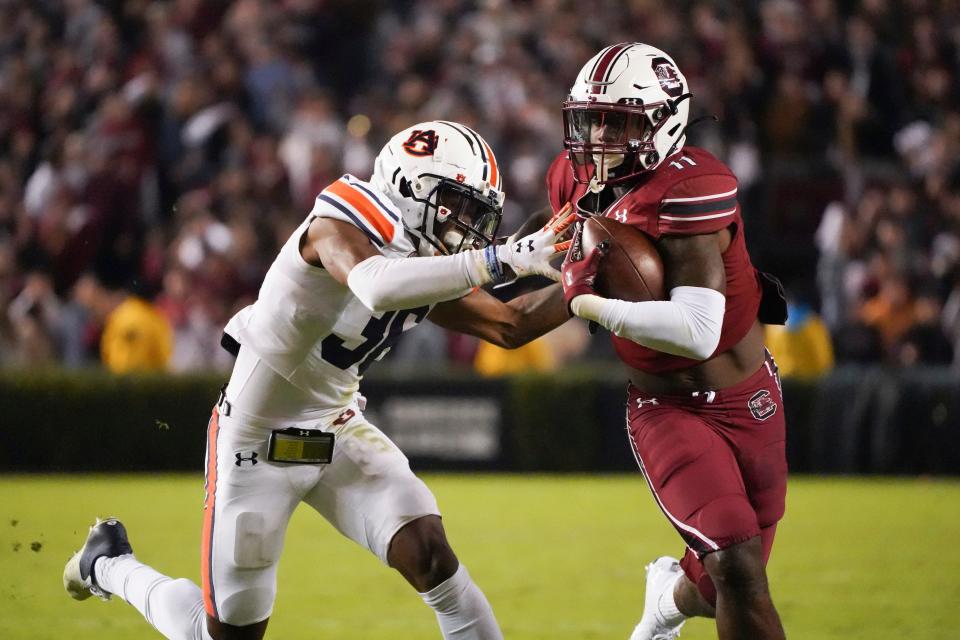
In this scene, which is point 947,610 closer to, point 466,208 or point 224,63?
point 466,208

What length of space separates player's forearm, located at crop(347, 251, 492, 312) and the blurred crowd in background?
26.2 feet

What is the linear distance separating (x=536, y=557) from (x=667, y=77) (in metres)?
4.10

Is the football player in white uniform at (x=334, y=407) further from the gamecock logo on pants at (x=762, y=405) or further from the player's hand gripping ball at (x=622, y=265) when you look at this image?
the gamecock logo on pants at (x=762, y=405)

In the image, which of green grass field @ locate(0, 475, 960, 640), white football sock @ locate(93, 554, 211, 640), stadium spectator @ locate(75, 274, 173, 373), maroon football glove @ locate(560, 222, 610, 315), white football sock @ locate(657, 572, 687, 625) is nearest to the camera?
maroon football glove @ locate(560, 222, 610, 315)

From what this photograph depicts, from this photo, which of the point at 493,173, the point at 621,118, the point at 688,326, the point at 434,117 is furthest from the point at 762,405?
the point at 434,117

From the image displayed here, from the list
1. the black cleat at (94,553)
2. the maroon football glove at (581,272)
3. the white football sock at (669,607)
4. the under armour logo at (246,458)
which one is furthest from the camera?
the black cleat at (94,553)

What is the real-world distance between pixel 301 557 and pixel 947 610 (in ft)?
11.6

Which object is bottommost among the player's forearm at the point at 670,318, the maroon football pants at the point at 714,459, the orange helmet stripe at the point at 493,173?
the maroon football pants at the point at 714,459

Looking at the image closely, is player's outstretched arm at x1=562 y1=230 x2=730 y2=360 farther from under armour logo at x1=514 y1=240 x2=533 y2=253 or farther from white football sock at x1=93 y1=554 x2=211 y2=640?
white football sock at x1=93 y1=554 x2=211 y2=640

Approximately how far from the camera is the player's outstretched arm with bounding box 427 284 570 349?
15.6ft

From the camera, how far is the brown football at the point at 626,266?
4.17 meters

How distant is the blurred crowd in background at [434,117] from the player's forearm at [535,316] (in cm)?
740

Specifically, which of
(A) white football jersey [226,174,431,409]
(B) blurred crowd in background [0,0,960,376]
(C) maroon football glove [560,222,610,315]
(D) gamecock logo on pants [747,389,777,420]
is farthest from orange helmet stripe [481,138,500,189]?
(B) blurred crowd in background [0,0,960,376]

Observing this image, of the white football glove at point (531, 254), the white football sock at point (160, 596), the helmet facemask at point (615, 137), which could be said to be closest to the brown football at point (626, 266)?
the white football glove at point (531, 254)
